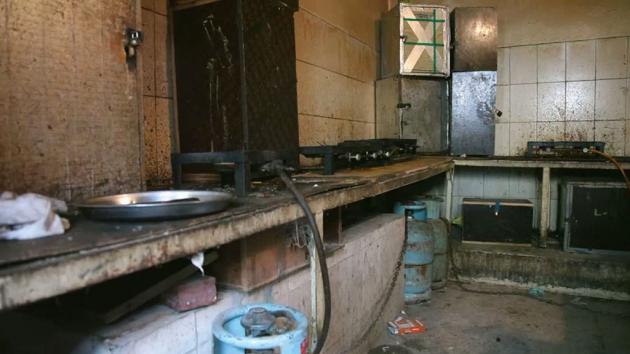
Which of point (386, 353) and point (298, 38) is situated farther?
point (298, 38)

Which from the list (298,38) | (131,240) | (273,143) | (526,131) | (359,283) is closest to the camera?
(131,240)

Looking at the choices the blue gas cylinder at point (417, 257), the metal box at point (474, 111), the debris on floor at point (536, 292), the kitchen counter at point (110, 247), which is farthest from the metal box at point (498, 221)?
the kitchen counter at point (110, 247)

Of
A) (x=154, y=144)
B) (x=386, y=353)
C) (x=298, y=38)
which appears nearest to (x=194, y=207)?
(x=154, y=144)

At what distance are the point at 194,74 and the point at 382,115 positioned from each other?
3057 millimetres

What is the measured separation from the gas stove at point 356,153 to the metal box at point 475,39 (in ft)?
5.21

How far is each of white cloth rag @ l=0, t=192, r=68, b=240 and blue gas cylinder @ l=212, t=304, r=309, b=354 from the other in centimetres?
57

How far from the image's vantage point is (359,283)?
2.49 m

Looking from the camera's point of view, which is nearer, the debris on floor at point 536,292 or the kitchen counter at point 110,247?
the kitchen counter at point 110,247

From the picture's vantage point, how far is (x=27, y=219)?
871 millimetres

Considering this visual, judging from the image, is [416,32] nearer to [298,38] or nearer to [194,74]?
[298,38]

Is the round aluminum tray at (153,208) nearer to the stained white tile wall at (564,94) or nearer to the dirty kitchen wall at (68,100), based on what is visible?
the dirty kitchen wall at (68,100)

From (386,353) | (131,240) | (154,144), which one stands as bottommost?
(386,353)

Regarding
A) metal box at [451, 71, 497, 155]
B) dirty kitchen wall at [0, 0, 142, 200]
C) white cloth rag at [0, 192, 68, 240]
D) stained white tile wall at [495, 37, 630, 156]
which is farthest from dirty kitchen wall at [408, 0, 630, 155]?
white cloth rag at [0, 192, 68, 240]

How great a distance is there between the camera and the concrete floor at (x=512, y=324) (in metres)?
2.81
